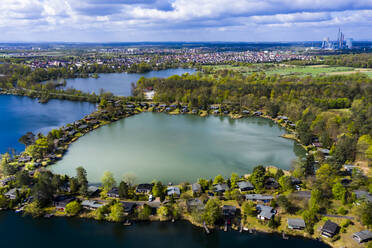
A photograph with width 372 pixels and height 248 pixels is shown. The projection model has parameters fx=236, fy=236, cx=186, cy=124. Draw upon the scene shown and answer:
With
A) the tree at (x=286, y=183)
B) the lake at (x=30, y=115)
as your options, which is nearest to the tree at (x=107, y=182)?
the tree at (x=286, y=183)

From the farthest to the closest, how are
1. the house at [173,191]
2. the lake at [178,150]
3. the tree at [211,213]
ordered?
1. the lake at [178,150]
2. the house at [173,191]
3. the tree at [211,213]

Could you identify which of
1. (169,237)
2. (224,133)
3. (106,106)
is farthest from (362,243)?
(106,106)

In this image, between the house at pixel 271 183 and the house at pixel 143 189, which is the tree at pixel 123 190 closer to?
the house at pixel 143 189

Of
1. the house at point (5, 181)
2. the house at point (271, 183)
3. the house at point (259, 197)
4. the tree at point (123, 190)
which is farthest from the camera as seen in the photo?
the house at point (5, 181)

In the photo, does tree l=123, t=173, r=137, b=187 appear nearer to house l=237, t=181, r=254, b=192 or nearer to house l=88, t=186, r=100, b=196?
house l=88, t=186, r=100, b=196

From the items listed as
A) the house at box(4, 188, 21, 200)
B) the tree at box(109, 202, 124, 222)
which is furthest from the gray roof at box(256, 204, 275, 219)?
the house at box(4, 188, 21, 200)

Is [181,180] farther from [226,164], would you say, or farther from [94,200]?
[94,200]

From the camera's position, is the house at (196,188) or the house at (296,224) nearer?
the house at (296,224)

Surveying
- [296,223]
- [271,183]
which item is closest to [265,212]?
[296,223]
